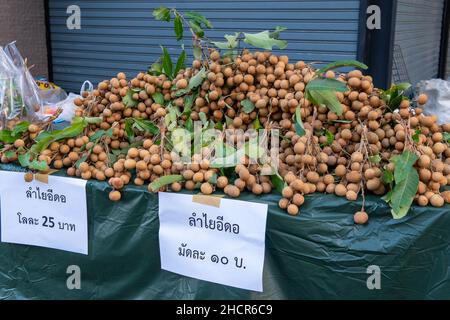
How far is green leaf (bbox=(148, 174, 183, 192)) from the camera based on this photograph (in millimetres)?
1730

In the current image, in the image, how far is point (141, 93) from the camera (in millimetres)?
2070

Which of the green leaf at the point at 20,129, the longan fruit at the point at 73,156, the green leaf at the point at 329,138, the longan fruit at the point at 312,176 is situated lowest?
the longan fruit at the point at 73,156

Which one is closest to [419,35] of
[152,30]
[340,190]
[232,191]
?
[152,30]

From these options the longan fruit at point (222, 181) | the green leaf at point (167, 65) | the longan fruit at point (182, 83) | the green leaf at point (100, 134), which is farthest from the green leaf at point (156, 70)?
the longan fruit at point (222, 181)

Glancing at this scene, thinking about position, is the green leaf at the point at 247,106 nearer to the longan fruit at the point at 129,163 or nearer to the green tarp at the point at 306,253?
the green tarp at the point at 306,253

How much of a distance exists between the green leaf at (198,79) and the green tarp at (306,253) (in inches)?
17.6

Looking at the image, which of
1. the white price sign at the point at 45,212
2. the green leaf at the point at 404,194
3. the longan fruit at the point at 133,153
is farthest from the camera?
the white price sign at the point at 45,212

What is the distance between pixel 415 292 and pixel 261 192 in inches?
22.8

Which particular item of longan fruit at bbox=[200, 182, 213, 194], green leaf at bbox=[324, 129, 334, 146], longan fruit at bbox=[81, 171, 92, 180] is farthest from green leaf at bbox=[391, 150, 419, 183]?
longan fruit at bbox=[81, 171, 92, 180]

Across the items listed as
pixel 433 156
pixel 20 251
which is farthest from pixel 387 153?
pixel 20 251

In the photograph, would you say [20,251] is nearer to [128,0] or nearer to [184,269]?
[184,269]

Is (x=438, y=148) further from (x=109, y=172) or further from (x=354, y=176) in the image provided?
(x=109, y=172)

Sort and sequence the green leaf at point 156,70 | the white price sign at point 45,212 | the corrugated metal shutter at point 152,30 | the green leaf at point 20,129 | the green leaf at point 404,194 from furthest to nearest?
the corrugated metal shutter at point 152,30
the green leaf at point 156,70
the green leaf at point 20,129
the white price sign at point 45,212
the green leaf at point 404,194

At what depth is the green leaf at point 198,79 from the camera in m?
1.93
